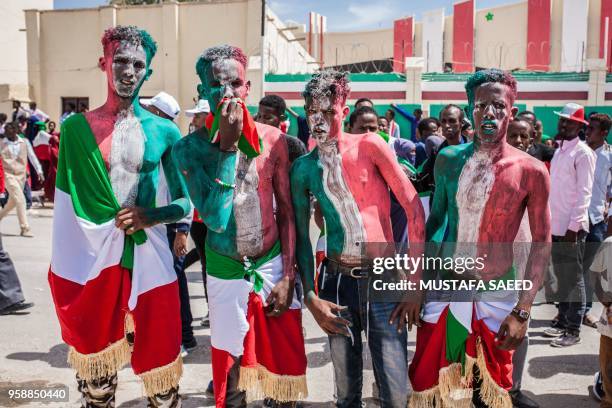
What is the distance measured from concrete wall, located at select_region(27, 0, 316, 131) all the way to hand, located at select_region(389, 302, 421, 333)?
16.1m

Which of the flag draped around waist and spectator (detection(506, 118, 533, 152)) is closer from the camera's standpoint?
the flag draped around waist

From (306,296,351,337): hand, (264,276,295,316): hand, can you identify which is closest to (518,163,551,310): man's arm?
(306,296,351,337): hand

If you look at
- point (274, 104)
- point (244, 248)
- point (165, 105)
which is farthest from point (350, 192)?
point (165, 105)

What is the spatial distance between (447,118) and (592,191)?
1.84 meters

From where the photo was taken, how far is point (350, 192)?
9.42 ft

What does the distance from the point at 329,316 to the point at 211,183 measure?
880 mm

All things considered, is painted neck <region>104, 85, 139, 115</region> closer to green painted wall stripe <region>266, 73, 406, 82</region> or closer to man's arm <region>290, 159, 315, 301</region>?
man's arm <region>290, 159, 315, 301</region>

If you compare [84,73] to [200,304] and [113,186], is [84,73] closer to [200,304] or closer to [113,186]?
[200,304]

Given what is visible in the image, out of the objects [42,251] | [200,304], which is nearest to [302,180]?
[200,304]

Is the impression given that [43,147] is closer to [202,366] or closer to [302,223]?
[202,366]

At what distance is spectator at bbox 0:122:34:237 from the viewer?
928 cm

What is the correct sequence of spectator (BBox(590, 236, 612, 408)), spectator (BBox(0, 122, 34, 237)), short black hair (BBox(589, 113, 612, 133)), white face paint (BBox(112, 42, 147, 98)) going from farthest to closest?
1. spectator (BBox(0, 122, 34, 237))
2. short black hair (BBox(589, 113, 612, 133))
3. spectator (BBox(590, 236, 612, 408))
4. white face paint (BBox(112, 42, 147, 98))

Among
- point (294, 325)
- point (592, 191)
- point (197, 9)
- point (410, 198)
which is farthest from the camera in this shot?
point (197, 9)

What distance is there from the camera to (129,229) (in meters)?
3.03
